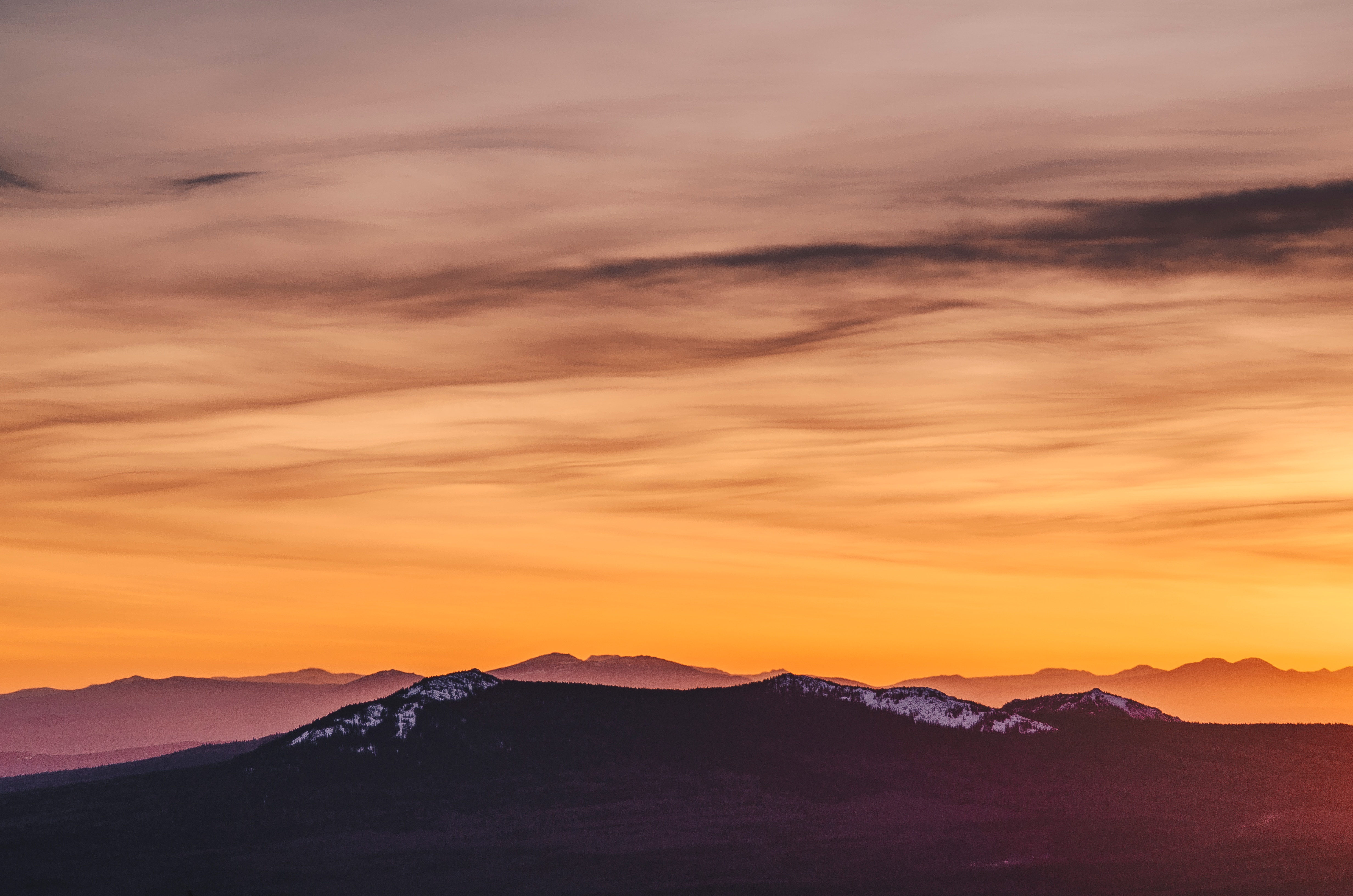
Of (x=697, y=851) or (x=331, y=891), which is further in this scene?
(x=697, y=851)

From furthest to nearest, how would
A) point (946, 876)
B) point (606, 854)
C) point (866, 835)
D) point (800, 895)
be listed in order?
point (866, 835)
point (606, 854)
point (946, 876)
point (800, 895)

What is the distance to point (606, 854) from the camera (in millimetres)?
179250

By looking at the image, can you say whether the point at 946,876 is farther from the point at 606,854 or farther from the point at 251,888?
the point at 251,888

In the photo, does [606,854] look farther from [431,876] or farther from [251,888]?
[251,888]

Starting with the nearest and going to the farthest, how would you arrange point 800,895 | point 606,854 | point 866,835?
1. point 800,895
2. point 606,854
3. point 866,835

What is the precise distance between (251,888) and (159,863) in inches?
746

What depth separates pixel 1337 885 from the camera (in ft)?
528

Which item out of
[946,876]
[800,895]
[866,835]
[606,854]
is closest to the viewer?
[800,895]

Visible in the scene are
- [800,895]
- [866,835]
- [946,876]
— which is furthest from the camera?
[866,835]

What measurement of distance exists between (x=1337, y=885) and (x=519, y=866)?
297 feet

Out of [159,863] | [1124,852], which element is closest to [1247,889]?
[1124,852]

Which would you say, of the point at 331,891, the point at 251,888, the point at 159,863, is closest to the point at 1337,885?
the point at 331,891

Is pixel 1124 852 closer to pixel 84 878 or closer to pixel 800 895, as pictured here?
pixel 800 895

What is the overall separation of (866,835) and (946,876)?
25622mm
